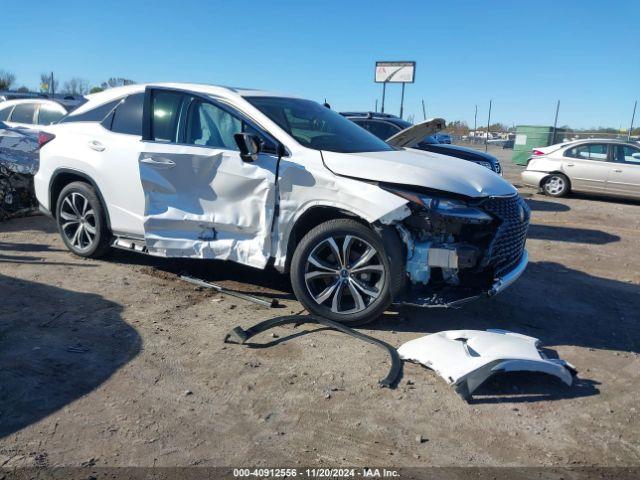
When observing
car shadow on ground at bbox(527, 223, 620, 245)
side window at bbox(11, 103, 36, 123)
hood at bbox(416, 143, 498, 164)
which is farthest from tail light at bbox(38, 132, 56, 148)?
car shadow on ground at bbox(527, 223, 620, 245)

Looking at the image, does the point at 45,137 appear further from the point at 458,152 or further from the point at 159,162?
the point at 458,152

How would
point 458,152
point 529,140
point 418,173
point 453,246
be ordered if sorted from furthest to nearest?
point 529,140 < point 458,152 < point 418,173 < point 453,246

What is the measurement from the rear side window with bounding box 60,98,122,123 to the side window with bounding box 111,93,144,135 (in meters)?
0.12

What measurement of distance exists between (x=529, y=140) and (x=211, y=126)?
71.3 ft

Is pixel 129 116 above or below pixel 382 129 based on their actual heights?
below

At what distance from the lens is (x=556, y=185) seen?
14070 mm

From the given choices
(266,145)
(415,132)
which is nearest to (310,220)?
(266,145)

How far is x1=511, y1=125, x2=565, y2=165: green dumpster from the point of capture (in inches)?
939

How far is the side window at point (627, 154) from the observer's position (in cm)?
1345

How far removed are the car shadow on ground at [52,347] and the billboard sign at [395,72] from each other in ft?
76.4

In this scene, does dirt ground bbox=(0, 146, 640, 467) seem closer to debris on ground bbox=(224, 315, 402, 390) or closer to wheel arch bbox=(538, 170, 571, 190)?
debris on ground bbox=(224, 315, 402, 390)

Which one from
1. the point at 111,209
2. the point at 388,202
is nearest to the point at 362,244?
the point at 388,202

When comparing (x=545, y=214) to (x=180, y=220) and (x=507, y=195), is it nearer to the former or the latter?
(x=507, y=195)

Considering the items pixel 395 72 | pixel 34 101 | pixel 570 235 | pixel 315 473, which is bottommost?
pixel 315 473
